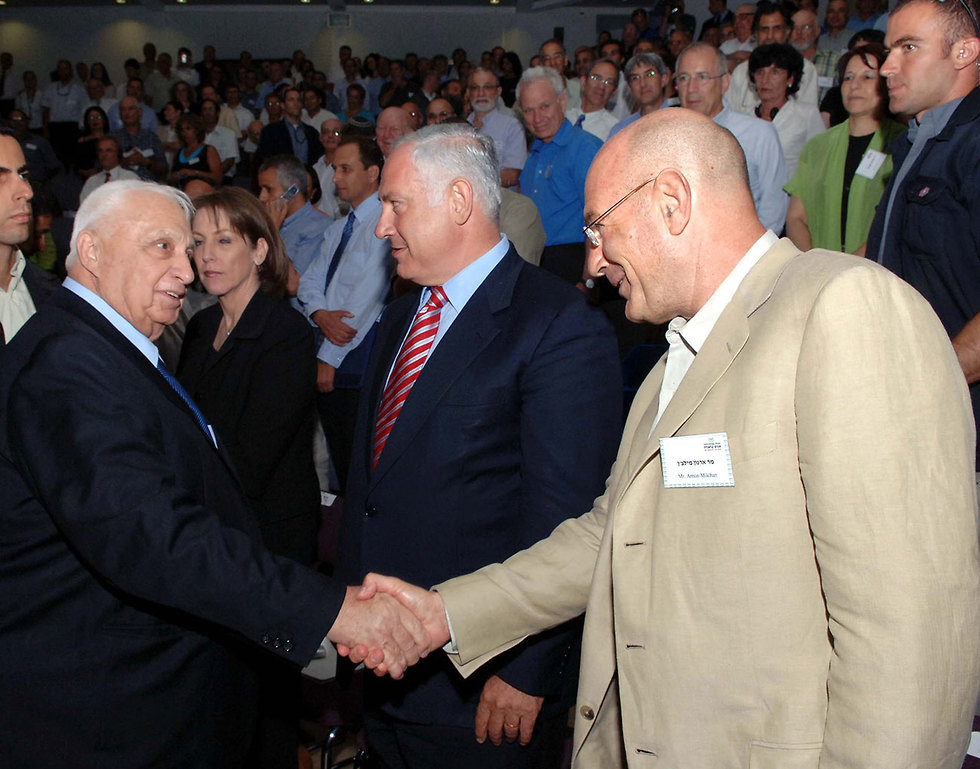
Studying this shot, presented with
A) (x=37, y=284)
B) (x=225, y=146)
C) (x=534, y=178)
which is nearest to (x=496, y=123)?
(x=534, y=178)

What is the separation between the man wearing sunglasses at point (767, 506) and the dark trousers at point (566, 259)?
3274mm

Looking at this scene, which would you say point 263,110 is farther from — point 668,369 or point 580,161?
point 668,369

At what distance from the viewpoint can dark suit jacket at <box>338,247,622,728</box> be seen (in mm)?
2043

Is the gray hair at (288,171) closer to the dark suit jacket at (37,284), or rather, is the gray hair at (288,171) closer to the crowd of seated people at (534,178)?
the crowd of seated people at (534,178)

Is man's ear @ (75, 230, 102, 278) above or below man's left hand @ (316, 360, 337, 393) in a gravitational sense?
above

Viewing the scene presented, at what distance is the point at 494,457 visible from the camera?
6.81 ft

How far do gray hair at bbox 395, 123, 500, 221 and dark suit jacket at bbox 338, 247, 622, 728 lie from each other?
309 mm

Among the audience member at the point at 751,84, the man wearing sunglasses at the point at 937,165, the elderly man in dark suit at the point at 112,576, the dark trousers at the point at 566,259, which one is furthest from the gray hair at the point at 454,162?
the audience member at the point at 751,84

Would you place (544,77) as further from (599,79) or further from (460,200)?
(460,200)

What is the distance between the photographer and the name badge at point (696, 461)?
128cm

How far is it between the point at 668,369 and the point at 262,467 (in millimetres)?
1816

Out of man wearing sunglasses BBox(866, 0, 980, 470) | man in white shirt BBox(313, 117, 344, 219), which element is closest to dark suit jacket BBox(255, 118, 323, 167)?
man in white shirt BBox(313, 117, 344, 219)

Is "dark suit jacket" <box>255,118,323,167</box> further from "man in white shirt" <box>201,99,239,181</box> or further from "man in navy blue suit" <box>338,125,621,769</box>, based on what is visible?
"man in navy blue suit" <box>338,125,621,769</box>

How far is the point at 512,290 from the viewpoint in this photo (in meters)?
2.20
